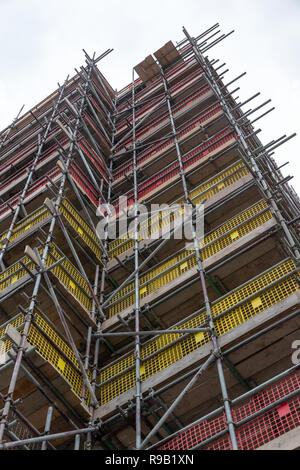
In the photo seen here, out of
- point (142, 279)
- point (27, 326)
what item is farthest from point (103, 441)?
point (142, 279)

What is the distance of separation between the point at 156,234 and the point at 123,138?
976 cm

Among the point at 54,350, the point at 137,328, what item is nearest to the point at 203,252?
the point at 137,328

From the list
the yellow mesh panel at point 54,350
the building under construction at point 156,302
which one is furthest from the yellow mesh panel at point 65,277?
the yellow mesh panel at point 54,350

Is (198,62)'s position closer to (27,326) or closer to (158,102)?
(158,102)

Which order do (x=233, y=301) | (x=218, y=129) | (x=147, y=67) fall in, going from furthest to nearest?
(x=147, y=67) → (x=218, y=129) → (x=233, y=301)

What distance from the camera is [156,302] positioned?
13805 millimetres

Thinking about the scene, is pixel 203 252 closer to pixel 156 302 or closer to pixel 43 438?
pixel 156 302

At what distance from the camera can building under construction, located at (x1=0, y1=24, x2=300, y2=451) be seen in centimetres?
1066

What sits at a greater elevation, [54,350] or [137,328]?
[54,350]

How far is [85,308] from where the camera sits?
14000 millimetres

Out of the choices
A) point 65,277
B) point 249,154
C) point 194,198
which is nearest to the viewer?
point 65,277

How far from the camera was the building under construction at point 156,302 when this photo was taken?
35.0 feet

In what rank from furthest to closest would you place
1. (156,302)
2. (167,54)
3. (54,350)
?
(167,54)
(156,302)
(54,350)

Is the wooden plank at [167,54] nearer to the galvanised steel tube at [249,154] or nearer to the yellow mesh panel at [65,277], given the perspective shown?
the galvanised steel tube at [249,154]
